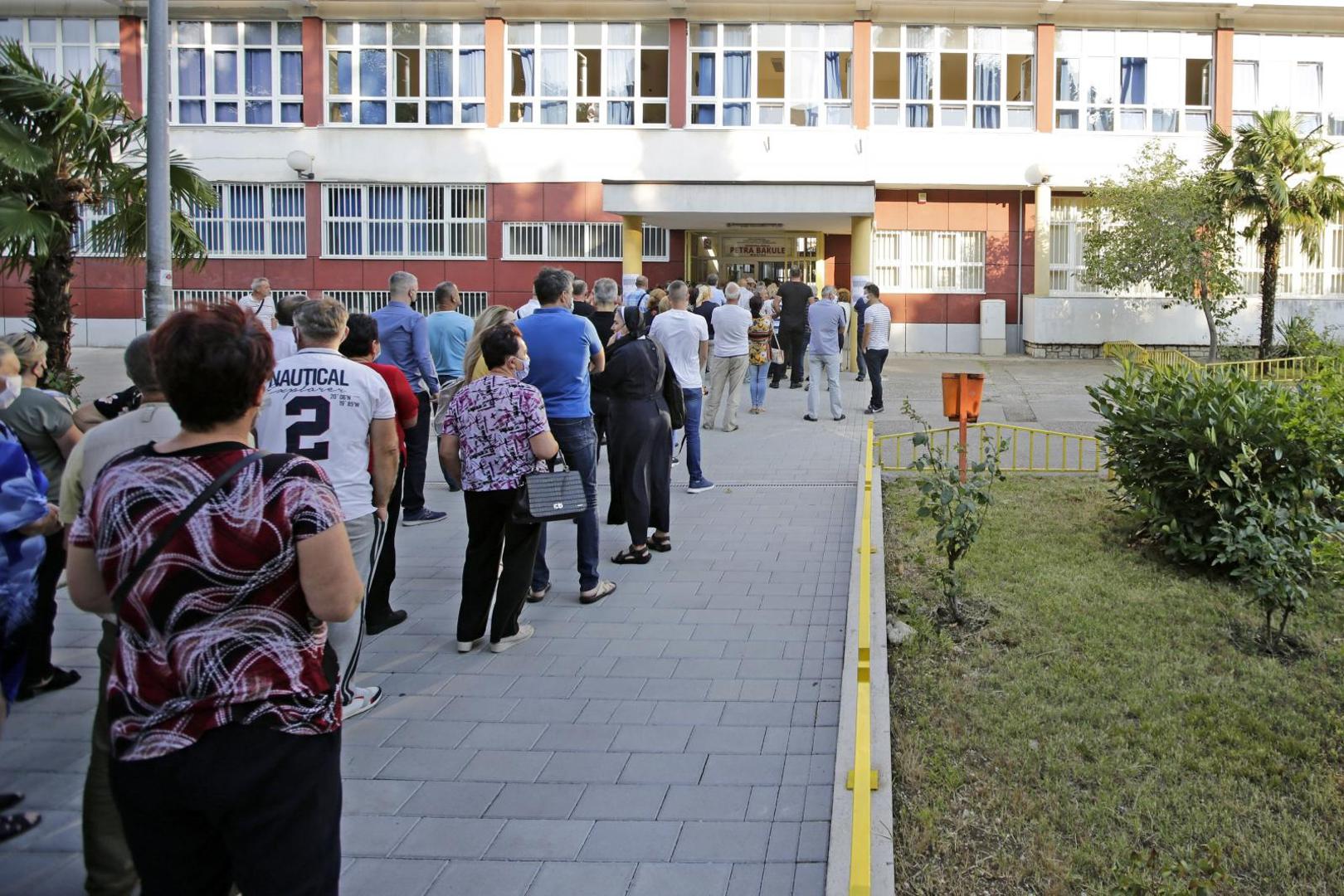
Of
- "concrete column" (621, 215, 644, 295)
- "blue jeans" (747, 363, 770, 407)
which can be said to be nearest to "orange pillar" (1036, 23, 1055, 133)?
"concrete column" (621, 215, 644, 295)

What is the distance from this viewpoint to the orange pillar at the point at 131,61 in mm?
28266

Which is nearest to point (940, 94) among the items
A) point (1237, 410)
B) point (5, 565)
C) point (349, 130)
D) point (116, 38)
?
point (349, 130)

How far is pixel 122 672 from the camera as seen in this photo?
2.76 metres

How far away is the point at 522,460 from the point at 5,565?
294 centimetres

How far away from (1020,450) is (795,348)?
671cm

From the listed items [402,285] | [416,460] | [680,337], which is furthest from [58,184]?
[680,337]

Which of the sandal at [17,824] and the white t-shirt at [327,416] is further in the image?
the white t-shirt at [327,416]

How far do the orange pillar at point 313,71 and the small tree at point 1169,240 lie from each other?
17.1m

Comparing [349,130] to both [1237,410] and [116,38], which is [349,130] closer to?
[116,38]

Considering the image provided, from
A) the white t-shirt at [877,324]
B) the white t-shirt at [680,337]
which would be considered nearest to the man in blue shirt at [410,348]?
the white t-shirt at [680,337]

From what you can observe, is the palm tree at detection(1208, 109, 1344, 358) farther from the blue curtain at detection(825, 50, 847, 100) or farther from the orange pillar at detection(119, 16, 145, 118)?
the orange pillar at detection(119, 16, 145, 118)

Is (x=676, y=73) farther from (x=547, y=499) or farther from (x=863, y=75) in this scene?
(x=547, y=499)

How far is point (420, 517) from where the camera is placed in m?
10.4

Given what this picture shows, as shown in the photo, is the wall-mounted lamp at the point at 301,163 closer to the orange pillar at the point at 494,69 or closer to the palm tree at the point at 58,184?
the orange pillar at the point at 494,69
